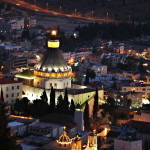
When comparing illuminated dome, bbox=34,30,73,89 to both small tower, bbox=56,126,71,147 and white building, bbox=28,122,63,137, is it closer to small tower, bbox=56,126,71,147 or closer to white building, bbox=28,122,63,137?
white building, bbox=28,122,63,137

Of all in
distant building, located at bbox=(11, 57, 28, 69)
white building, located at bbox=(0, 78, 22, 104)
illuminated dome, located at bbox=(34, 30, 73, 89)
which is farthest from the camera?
distant building, located at bbox=(11, 57, 28, 69)

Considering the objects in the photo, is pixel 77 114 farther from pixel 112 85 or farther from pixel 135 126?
pixel 112 85

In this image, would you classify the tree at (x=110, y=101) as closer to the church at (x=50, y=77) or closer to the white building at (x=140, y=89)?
the church at (x=50, y=77)

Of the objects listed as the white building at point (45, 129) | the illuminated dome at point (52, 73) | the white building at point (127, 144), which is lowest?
the white building at point (127, 144)

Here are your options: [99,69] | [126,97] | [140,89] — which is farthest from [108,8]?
[126,97]

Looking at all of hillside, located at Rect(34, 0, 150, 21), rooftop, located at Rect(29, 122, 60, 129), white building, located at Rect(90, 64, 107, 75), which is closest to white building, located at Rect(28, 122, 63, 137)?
rooftop, located at Rect(29, 122, 60, 129)

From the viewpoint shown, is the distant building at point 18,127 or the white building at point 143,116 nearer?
the distant building at point 18,127

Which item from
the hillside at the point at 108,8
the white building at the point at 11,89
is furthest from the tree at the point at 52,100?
the hillside at the point at 108,8

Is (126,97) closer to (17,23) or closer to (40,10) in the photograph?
(17,23)
